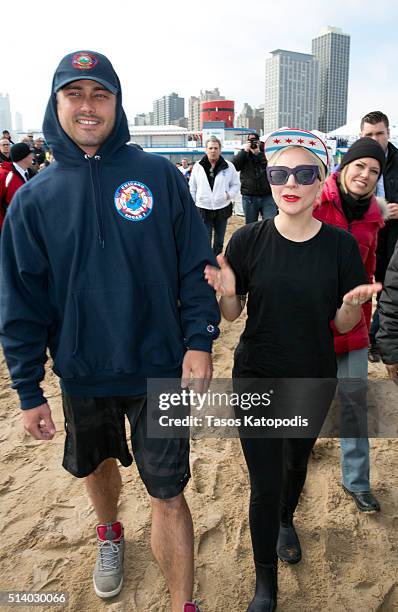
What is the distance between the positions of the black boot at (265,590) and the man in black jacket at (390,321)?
1093 mm

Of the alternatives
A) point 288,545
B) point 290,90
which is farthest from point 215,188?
point 290,90

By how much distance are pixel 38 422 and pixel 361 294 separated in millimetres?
1478

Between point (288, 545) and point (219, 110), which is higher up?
point (219, 110)

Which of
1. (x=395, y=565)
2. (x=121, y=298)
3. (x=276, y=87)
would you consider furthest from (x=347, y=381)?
(x=276, y=87)

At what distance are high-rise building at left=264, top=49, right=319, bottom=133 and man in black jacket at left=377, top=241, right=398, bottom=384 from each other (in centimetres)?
13738

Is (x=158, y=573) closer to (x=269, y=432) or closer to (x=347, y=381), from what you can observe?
(x=269, y=432)

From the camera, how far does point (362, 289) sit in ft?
5.84

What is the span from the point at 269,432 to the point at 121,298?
2.84ft

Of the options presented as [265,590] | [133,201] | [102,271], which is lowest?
[265,590]

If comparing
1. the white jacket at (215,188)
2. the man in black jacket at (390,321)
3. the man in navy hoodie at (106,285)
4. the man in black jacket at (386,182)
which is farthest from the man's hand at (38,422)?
the white jacket at (215,188)

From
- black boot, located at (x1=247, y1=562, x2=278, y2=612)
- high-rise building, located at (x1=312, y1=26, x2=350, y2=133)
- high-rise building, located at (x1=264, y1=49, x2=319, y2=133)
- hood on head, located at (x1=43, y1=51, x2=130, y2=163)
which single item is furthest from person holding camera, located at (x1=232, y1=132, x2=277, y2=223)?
high-rise building, located at (x1=312, y1=26, x2=350, y2=133)

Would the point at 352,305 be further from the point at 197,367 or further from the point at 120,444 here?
the point at 120,444

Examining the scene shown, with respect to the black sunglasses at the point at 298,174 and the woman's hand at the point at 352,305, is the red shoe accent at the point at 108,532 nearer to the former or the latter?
the woman's hand at the point at 352,305

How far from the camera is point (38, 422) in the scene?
1.96 meters
